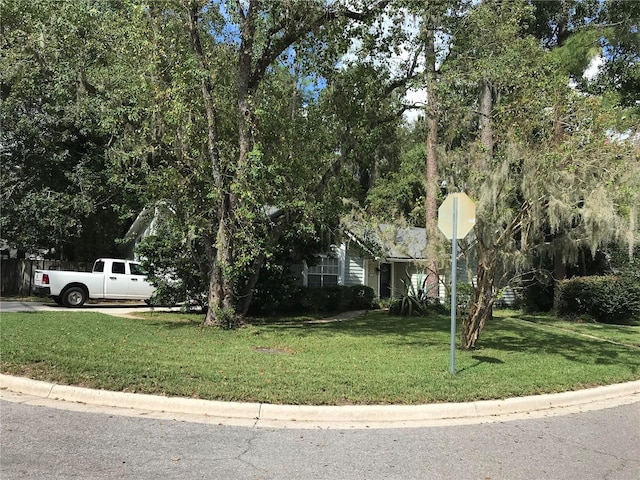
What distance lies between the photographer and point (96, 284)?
1862cm

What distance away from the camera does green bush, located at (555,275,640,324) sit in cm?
1862

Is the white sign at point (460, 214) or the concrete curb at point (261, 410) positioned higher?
the white sign at point (460, 214)

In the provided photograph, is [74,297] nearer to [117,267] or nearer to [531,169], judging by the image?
[117,267]

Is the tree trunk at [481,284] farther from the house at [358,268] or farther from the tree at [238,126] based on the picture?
the house at [358,268]

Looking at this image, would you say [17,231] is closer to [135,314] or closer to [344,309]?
[135,314]

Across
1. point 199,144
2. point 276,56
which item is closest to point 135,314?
point 199,144

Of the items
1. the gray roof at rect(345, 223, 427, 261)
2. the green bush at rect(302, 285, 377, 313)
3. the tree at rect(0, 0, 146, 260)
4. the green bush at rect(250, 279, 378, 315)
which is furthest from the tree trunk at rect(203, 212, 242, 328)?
the tree at rect(0, 0, 146, 260)

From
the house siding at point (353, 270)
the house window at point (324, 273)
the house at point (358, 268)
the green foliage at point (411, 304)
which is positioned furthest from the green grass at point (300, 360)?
the house siding at point (353, 270)

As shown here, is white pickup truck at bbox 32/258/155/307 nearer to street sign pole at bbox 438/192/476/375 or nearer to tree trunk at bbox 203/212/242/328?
tree trunk at bbox 203/212/242/328

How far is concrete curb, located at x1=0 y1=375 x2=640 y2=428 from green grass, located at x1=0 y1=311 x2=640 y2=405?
209 mm

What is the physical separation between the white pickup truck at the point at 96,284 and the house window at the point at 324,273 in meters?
6.83

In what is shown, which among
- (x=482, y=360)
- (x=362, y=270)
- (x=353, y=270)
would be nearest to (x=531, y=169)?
(x=482, y=360)

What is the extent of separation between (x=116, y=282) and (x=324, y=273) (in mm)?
8641

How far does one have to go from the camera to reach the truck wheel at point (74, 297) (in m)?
18.0
